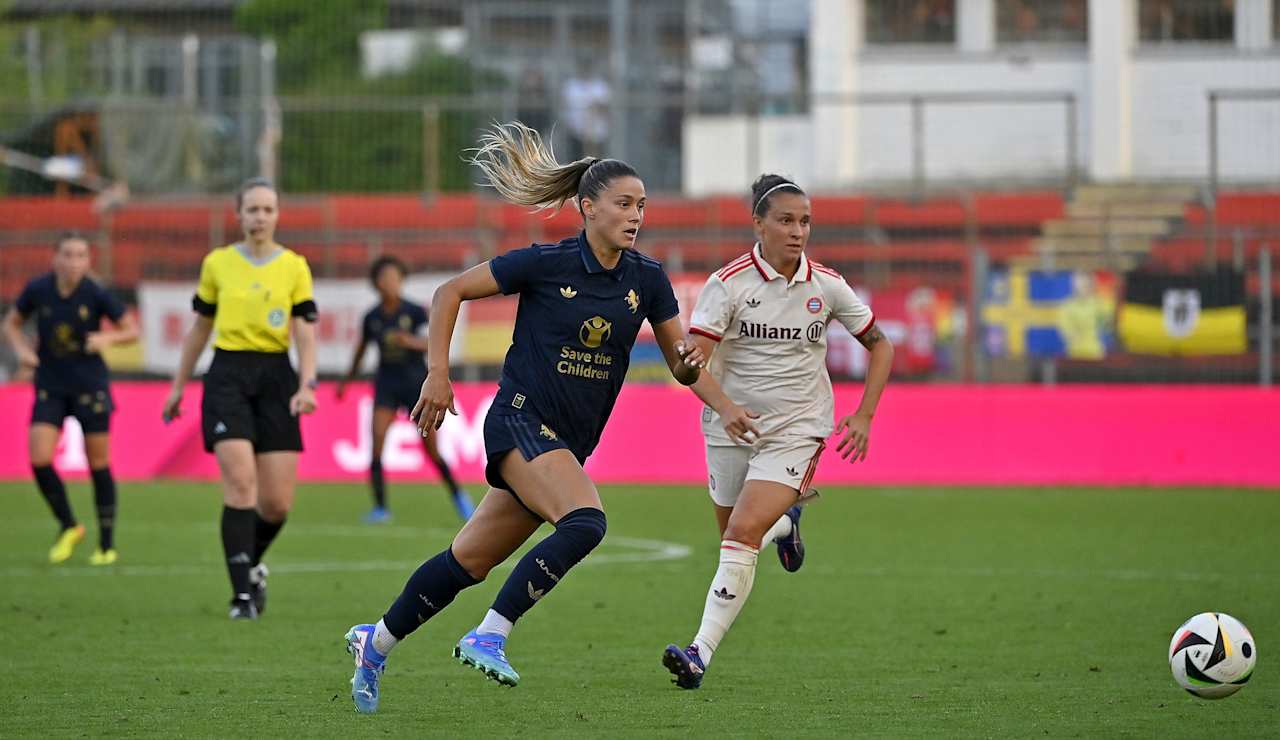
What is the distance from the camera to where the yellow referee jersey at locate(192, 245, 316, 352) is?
1009 centimetres

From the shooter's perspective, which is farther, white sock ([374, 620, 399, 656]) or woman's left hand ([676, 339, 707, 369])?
woman's left hand ([676, 339, 707, 369])

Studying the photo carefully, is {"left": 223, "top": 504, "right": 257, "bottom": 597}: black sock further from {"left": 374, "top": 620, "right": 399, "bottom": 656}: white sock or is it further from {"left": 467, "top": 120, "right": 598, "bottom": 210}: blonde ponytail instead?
{"left": 467, "top": 120, "right": 598, "bottom": 210}: blonde ponytail

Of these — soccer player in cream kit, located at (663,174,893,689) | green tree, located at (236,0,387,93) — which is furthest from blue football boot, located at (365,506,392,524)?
green tree, located at (236,0,387,93)

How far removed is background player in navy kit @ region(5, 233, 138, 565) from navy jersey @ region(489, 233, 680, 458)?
6528 millimetres

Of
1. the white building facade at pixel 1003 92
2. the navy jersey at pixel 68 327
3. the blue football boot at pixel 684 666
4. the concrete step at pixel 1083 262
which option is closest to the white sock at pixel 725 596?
the blue football boot at pixel 684 666

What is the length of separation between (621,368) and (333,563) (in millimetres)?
6517

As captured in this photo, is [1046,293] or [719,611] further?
[1046,293]

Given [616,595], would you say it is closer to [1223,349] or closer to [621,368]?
[621,368]

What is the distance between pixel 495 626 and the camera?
6809 mm

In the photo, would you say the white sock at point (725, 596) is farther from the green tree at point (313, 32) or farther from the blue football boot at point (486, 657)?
the green tree at point (313, 32)

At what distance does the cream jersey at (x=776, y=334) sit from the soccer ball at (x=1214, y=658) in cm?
187

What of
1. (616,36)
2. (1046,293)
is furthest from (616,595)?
(616,36)

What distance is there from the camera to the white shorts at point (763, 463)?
8.14 metres

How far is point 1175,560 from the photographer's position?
13148 millimetres
